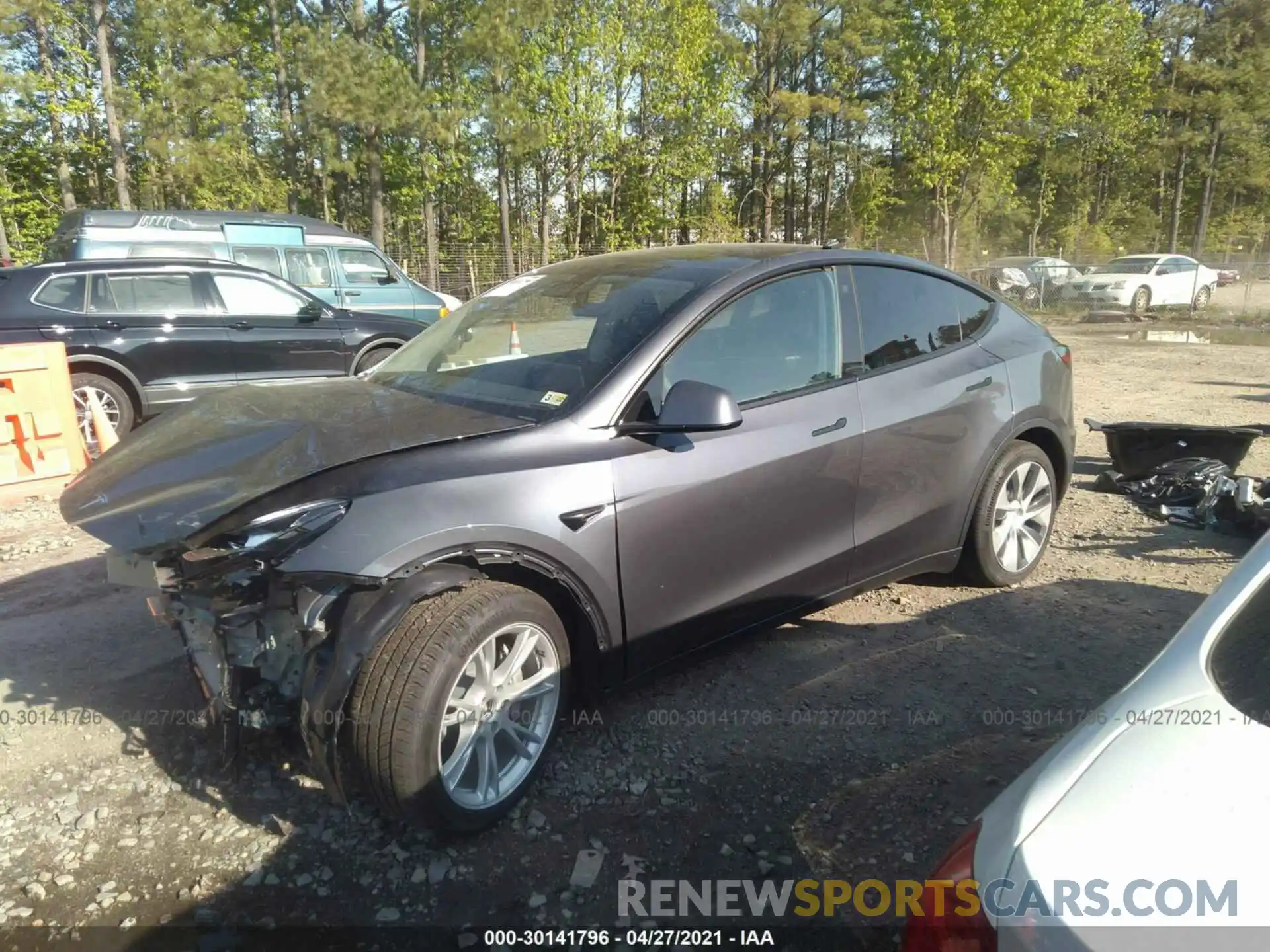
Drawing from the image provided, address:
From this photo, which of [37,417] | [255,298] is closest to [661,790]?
[37,417]

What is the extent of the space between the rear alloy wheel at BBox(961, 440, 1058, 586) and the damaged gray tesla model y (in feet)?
0.10

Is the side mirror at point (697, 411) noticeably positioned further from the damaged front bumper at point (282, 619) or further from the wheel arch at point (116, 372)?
the wheel arch at point (116, 372)

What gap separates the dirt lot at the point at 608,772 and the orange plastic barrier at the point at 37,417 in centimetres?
234

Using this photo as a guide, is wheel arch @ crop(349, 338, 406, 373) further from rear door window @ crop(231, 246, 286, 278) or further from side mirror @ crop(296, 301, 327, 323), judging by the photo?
rear door window @ crop(231, 246, 286, 278)

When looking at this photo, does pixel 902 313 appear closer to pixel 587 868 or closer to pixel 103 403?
pixel 587 868

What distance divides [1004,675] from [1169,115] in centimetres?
4479

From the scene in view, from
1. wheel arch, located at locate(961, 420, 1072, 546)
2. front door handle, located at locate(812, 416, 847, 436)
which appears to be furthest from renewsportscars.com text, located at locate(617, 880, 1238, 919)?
wheel arch, located at locate(961, 420, 1072, 546)

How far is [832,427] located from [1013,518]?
155 cm

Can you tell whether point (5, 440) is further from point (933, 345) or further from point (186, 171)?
point (186, 171)

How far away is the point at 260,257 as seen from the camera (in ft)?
44.9

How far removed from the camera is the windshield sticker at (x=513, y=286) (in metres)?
4.04

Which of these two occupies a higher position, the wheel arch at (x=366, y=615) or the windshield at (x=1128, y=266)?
the wheel arch at (x=366, y=615)

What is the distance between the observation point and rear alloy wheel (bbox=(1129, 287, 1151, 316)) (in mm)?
22422

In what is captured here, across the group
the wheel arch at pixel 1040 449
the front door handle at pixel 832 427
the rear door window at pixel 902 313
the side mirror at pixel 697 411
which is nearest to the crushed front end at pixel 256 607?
the side mirror at pixel 697 411
